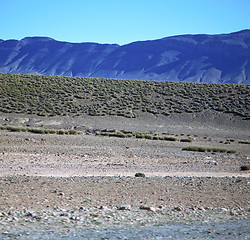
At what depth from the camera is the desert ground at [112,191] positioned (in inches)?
333

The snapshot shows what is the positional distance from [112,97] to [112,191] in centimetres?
4586

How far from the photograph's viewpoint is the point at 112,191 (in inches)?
447

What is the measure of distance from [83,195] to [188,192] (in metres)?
3.16

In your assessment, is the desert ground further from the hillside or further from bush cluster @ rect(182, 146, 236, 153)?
the hillside

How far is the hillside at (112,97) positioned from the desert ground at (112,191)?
79.7ft

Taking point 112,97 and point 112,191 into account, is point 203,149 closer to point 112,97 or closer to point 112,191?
point 112,191

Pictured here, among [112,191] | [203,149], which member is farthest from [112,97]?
[112,191]

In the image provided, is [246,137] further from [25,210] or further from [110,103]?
[25,210]

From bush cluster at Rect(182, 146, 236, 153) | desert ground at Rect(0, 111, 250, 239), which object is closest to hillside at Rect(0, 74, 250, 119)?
bush cluster at Rect(182, 146, 236, 153)

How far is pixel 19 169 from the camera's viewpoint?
51.2 feet

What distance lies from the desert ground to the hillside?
24.3 metres

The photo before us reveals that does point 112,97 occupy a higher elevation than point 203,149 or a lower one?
higher

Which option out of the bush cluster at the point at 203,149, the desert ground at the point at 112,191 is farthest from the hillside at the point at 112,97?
the desert ground at the point at 112,191

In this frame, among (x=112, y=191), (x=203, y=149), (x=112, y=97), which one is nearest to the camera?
(x=112, y=191)
